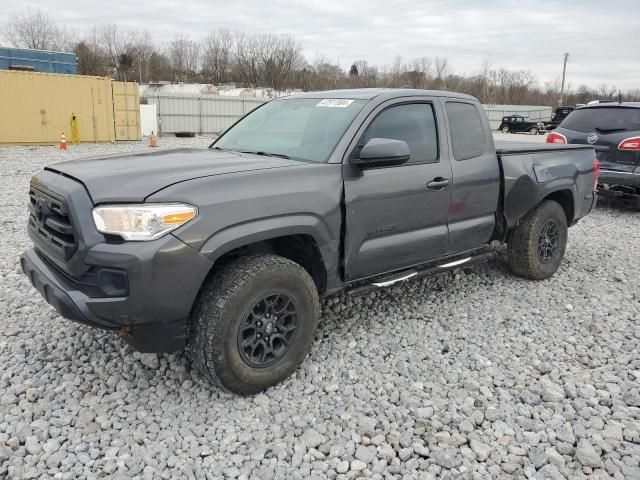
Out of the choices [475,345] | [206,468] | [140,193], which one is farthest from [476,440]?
[140,193]

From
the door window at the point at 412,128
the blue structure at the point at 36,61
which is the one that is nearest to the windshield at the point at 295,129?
the door window at the point at 412,128

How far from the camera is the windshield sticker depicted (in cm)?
379

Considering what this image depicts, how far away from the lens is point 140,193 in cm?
262

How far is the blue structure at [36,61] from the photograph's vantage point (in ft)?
70.8

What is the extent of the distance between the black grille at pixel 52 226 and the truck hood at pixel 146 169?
0.59 feet

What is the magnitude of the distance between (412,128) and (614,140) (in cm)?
591

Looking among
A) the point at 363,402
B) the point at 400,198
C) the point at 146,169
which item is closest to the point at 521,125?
the point at 400,198

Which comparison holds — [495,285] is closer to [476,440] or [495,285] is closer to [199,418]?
[476,440]

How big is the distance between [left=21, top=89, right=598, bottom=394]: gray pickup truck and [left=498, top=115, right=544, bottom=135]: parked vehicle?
3499cm

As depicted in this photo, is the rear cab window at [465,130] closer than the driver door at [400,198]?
No

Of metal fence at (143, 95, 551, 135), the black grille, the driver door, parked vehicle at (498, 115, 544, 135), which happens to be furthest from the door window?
parked vehicle at (498, 115, 544, 135)

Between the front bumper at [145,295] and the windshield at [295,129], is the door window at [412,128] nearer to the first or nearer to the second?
the windshield at [295,129]

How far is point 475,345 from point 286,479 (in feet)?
6.39

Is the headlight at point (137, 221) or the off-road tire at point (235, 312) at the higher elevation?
the headlight at point (137, 221)
